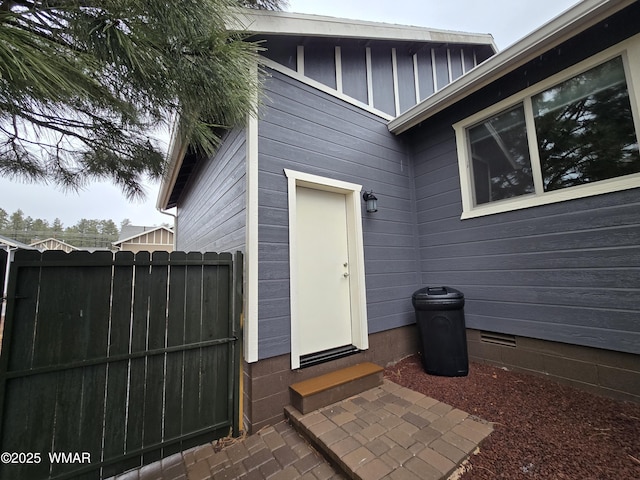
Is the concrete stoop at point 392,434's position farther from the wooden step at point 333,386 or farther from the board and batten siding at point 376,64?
the board and batten siding at point 376,64

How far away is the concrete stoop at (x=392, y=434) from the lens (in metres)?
1.61

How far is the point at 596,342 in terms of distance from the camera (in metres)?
2.33

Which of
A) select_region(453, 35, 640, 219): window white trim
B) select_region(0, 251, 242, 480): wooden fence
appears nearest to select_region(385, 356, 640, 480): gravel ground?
select_region(453, 35, 640, 219): window white trim

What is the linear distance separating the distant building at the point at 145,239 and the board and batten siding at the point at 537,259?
15868 millimetres

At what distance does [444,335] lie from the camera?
2.86 m

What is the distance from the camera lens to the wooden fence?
63.7 inches

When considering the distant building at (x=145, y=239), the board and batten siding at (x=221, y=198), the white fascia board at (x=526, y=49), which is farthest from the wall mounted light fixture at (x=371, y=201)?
the distant building at (x=145, y=239)

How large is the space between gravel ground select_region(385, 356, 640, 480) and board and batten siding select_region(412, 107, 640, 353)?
0.52 metres

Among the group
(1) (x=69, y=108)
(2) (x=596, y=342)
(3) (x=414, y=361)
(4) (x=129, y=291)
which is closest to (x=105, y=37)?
(1) (x=69, y=108)

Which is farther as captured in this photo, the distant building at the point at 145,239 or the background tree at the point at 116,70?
the distant building at the point at 145,239

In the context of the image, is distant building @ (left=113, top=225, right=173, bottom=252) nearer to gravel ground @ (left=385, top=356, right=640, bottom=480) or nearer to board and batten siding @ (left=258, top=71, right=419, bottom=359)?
board and batten siding @ (left=258, top=71, right=419, bottom=359)

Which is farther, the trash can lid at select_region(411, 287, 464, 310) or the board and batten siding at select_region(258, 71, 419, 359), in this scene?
the trash can lid at select_region(411, 287, 464, 310)

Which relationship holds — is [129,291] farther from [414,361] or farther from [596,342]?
[596,342]

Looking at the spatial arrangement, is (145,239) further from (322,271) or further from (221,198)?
(322,271)
